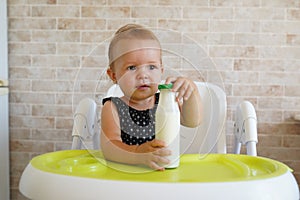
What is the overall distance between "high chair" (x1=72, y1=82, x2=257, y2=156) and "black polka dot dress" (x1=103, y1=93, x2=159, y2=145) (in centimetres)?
4

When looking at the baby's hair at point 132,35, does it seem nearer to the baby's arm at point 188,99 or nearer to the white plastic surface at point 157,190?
the baby's arm at point 188,99

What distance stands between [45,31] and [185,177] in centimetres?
117

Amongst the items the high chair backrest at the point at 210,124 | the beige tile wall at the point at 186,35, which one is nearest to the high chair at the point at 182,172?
the high chair backrest at the point at 210,124

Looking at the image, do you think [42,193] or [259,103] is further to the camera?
[259,103]

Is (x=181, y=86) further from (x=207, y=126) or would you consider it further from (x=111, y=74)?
(x=207, y=126)

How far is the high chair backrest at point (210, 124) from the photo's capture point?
1.12 metres

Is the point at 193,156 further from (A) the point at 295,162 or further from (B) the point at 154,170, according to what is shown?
(A) the point at 295,162

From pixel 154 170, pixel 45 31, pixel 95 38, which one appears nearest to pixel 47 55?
pixel 45 31

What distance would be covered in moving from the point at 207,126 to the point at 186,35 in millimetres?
679

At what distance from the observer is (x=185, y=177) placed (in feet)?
2.72

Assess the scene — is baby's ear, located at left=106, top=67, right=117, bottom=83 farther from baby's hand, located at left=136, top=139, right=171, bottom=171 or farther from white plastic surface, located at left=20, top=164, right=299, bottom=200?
white plastic surface, located at left=20, top=164, right=299, bottom=200

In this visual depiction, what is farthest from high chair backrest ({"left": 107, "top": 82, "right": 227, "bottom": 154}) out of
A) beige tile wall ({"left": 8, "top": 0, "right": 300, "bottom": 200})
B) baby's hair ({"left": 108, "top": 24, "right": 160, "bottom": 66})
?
beige tile wall ({"left": 8, "top": 0, "right": 300, "bottom": 200})

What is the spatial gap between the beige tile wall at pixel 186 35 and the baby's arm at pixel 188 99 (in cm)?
81

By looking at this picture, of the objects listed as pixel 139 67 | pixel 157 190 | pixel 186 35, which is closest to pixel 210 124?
pixel 139 67
